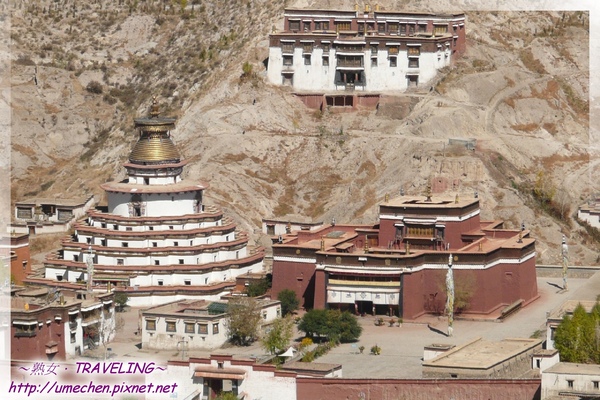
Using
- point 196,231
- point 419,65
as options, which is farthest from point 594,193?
point 196,231

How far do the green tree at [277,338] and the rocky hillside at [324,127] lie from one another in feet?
95.9

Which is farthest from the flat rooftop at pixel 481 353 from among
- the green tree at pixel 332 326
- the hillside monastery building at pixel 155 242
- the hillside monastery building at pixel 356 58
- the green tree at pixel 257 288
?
the hillside monastery building at pixel 356 58

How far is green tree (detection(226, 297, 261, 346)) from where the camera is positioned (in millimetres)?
122500

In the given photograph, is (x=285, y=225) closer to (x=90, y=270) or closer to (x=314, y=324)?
(x=90, y=270)

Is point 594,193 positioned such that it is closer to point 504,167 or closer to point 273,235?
point 504,167

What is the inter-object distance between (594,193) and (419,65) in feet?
58.1

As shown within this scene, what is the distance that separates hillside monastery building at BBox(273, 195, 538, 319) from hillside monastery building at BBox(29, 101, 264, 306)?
14.2 ft

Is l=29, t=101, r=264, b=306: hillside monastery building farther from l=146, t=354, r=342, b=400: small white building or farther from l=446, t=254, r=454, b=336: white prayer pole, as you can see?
l=146, t=354, r=342, b=400: small white building

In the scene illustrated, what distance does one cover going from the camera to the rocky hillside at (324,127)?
15475 cm

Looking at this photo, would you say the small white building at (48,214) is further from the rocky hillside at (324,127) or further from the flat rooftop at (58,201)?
the rocky hillside at (324,127)

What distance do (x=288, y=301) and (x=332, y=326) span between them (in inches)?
375

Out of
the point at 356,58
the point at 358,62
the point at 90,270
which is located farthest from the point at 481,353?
the point at 356,58

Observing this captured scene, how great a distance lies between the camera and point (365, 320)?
12875 cm

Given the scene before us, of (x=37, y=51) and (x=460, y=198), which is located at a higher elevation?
(x=37, y=51)
